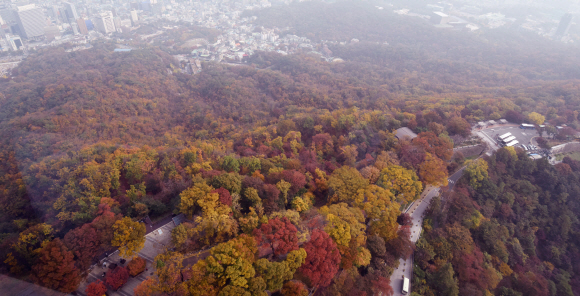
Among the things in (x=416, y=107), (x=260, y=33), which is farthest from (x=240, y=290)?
(x=260, y=33)

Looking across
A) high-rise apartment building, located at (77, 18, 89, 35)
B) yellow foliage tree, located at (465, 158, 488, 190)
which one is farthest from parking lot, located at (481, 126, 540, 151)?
high-rise apartment building, located at (77, 18, 89, 35)

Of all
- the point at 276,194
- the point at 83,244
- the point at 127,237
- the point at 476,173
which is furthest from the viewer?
the point at 476,173

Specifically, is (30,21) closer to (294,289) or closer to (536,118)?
(294,289)

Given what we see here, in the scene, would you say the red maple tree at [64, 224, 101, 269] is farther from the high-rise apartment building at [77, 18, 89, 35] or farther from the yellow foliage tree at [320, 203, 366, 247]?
the high-rise apartment building at [77, 18, 89, 35]

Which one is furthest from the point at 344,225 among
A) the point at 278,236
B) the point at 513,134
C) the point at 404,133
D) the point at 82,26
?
the point at 82,26

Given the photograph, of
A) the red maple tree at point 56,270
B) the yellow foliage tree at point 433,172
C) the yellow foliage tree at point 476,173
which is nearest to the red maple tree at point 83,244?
the red maple tree at point 56,270

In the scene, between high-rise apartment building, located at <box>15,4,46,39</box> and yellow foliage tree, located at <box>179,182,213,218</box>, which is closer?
yellow foliage tree, located at <box>179,182,213,218</box>

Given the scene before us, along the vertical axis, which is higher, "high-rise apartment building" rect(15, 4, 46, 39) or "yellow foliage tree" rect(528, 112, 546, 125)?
"high-rise apartment building" rect(15, 4, 46, 39)
